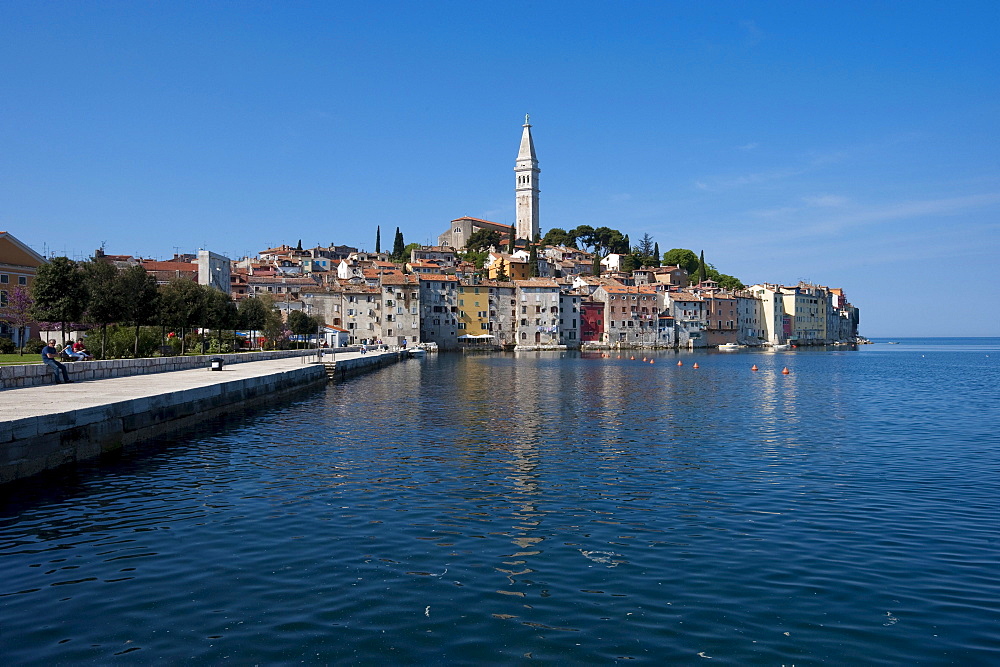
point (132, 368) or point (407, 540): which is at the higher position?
point (132, 368)

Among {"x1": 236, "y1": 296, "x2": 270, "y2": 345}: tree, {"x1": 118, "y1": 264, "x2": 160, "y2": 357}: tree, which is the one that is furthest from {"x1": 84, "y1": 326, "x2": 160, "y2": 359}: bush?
{"x1": 236, "y1": 296, "x2": 270, "y2": 345}: tree

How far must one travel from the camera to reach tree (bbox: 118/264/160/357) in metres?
39.5

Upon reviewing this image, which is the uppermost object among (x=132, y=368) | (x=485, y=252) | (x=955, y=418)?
(x=485, y=252)

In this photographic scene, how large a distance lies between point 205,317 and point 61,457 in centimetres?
3709

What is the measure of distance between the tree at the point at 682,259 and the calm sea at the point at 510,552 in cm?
15861

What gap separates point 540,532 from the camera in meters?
11.8

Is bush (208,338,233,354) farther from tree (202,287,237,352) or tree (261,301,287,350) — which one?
tree (261,301,287,350)

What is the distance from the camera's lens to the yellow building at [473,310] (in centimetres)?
11962

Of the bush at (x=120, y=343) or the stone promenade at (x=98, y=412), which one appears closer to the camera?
the stone promenade at (x=98, y=412)

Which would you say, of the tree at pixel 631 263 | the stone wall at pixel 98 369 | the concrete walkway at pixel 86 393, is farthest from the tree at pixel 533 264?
the concrete walkway at pixel 86 393

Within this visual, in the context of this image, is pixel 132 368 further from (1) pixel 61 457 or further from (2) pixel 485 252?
(2) pixel 485 252

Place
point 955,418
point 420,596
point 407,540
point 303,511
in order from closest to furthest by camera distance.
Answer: point 420,596, point 407,540, point 303,511, point 955,418

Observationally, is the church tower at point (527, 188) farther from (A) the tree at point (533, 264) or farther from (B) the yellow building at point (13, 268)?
(B) the yellow building at point (13, 268)

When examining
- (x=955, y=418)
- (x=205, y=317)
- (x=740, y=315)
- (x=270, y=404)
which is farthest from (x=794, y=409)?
(x=740, y=315)
